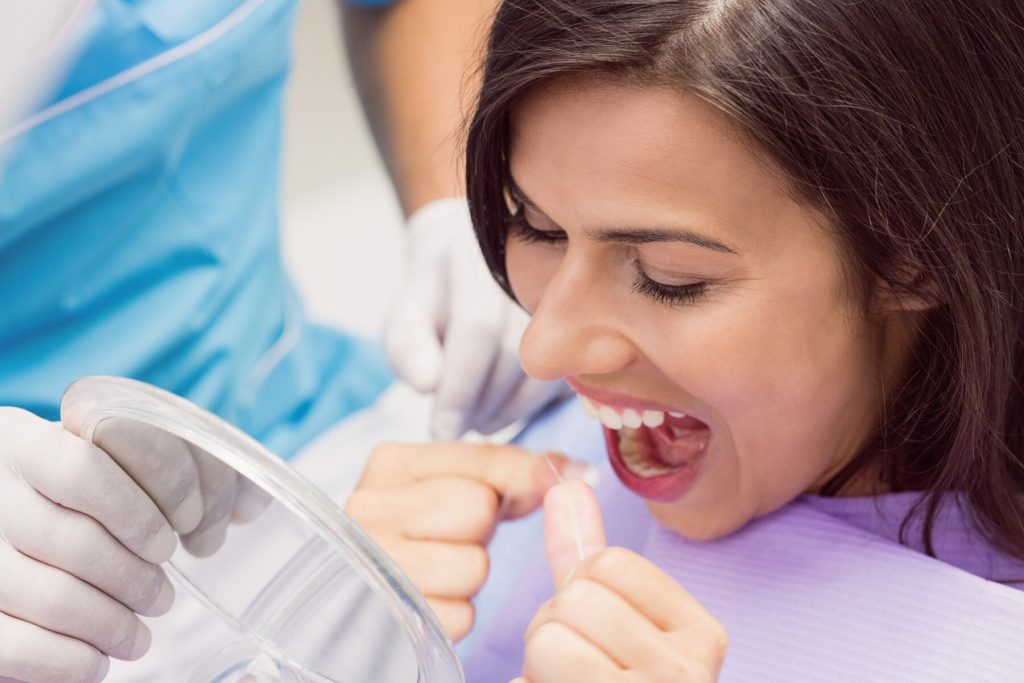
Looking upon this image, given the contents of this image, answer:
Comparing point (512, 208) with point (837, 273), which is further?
point (512, 208)

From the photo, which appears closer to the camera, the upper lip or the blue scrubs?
the upper lip

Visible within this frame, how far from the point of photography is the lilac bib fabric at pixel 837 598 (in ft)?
2.63

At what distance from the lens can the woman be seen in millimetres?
700

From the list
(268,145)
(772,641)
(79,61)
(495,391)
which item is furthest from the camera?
(268,145)

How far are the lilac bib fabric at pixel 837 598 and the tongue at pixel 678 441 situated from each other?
0.06m

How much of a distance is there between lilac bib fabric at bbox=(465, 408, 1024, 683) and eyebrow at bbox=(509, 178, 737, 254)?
286 mm

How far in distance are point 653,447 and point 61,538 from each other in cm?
47

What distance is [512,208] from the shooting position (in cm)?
91

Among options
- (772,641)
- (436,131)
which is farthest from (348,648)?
(436,131)

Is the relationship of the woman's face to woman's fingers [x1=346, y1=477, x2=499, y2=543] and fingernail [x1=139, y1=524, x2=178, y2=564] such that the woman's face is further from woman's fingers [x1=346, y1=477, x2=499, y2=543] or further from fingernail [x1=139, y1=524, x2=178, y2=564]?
fingernail [x1=139, y1=524, x2=178, y2=564]

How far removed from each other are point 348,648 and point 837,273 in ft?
1.31

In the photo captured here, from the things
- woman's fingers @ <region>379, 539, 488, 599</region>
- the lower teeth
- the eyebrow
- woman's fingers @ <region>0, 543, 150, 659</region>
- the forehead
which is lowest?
woman's fingers @ <region>379, 539, 488, 599</region>

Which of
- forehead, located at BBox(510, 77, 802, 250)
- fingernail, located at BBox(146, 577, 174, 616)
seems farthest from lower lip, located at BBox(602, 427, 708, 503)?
fingernail, located at BBox(146, 577, 174, 616)

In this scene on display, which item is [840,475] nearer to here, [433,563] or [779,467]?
[779,467]
